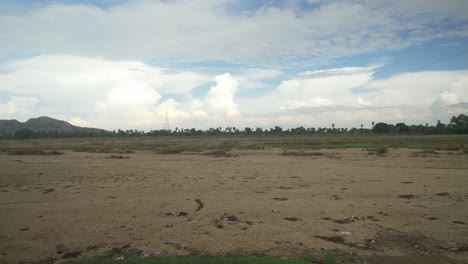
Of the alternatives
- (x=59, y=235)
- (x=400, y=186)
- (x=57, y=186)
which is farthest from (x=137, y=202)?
(x=400, y=186)

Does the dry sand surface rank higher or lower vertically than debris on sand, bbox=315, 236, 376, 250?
higher

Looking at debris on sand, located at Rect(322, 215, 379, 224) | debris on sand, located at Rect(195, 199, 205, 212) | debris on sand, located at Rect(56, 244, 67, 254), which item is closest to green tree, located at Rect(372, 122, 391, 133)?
debris on sand, located at Rect(322, 215, 379, 224)

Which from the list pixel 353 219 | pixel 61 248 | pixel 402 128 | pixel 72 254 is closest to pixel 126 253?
pixel 72 254

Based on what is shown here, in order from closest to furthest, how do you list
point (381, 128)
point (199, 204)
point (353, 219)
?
1. point (353, 219)
2. point (199, 204)
3. point (381, 128)

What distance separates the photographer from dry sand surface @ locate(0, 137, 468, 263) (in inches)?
331

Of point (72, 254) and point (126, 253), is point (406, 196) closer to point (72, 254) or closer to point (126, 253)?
point (126, 253)

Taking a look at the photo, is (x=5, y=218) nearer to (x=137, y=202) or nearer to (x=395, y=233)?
Result: (x=137, y=202)

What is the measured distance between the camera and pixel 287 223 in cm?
1034

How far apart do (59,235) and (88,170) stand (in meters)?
14.8

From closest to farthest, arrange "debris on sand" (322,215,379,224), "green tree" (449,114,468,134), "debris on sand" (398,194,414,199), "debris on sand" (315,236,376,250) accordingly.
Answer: "debris on sand" (315,236,376,250) → "debris on sand" (322,215,379,224) → "debris on sand" (398,194,414,199) → "green tree" (449,114,468,134)

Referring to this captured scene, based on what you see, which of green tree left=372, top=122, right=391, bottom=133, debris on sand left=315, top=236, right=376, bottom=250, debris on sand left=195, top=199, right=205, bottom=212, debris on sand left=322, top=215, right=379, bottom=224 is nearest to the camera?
debris on sand left=315, top=236, right=376, bottom=250

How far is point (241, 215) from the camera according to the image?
11.2 m

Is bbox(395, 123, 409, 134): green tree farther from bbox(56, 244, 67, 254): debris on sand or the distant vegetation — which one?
bbox(56, 244, 67, 254): debris on sand

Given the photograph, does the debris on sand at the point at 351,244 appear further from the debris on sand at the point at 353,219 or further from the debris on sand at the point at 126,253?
the debris on sand at the point at 126,253
